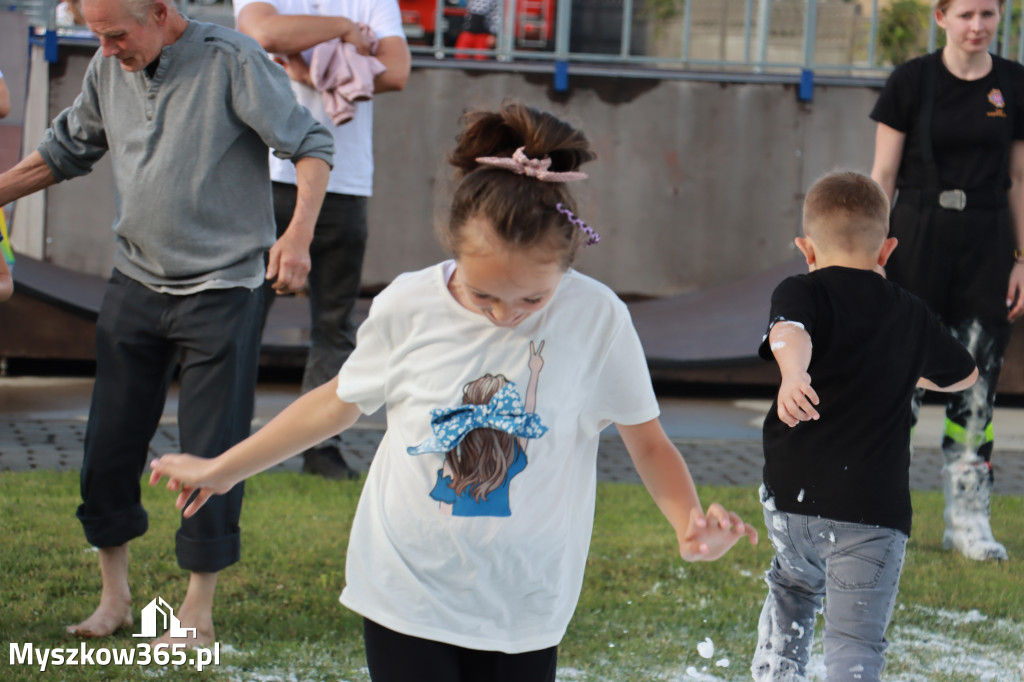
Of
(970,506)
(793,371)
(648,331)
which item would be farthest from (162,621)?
(648,331)

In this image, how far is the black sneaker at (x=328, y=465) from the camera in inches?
211

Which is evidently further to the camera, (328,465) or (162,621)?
(328,465)

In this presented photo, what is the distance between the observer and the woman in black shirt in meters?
4.41

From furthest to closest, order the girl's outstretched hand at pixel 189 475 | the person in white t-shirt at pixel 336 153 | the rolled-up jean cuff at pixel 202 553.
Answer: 1. the person in white t-shirt at pixel 336 153
2. the rolled-up jean cuff at pixel 202 553
3. the girl's outstretched hand at pixel 189 475

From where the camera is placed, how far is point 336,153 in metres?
4.97

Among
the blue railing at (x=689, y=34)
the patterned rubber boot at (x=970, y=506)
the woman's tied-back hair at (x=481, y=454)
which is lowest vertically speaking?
the patterned rubber boot at (x=970, y=506)

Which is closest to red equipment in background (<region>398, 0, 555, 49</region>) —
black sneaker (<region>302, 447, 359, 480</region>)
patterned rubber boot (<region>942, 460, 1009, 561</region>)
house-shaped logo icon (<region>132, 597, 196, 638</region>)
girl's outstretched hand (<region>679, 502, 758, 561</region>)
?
black sneaker (<region>302, 447, 359, 480</region>)

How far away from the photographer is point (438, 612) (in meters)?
2.06

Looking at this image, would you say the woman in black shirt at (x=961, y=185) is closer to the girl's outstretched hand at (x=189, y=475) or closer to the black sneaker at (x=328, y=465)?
the black sneaker at (x=328, y=465)

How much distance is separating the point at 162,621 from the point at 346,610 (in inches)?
21.6

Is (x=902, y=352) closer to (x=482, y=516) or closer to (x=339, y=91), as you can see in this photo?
(x=482, y=516)

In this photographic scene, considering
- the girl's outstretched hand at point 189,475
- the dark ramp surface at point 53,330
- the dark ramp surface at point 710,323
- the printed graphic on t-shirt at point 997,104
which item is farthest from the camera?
the dark ramp surface at point 710,323

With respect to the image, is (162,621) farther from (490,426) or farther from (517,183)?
(517,183)

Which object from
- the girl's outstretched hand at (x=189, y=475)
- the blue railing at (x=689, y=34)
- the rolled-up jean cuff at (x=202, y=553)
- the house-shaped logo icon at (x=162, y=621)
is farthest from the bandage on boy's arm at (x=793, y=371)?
the blue railing at (x=689, y=34)
